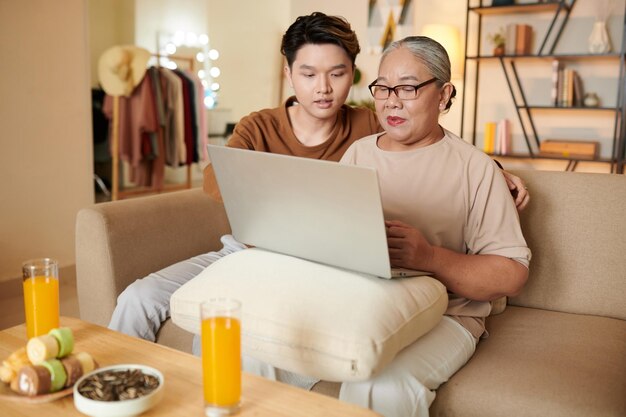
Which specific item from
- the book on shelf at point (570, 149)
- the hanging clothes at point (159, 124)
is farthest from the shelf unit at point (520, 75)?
the hanging clothes at point (159, 124)

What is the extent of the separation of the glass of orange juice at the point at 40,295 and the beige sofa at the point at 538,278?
46cm

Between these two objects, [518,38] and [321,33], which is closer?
[321,33]

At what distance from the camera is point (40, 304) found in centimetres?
126

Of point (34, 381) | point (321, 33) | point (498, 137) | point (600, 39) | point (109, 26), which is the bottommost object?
point (34, 381)

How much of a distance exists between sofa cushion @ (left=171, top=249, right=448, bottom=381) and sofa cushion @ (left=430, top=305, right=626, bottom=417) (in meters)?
0.16

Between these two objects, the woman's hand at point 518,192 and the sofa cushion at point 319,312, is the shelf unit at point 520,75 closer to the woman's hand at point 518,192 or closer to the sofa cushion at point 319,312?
the woman's hand at point 518,192

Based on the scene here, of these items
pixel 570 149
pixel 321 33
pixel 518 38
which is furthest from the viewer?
pixel 518 38

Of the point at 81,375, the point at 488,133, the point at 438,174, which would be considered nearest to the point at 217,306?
the point at 81,375

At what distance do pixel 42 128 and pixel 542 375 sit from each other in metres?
2.81

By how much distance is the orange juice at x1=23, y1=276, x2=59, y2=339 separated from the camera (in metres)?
1.25

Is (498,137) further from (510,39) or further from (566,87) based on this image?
(510,39)

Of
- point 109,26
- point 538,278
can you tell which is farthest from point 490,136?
point 109,26

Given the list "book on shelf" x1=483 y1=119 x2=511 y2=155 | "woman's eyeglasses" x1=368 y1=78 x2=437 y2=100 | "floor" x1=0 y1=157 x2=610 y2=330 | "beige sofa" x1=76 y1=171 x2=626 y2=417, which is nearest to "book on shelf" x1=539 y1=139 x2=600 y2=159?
"book on shelf" x1=483 y1=119 x2=511 y2=155

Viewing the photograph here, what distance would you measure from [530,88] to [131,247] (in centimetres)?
369
